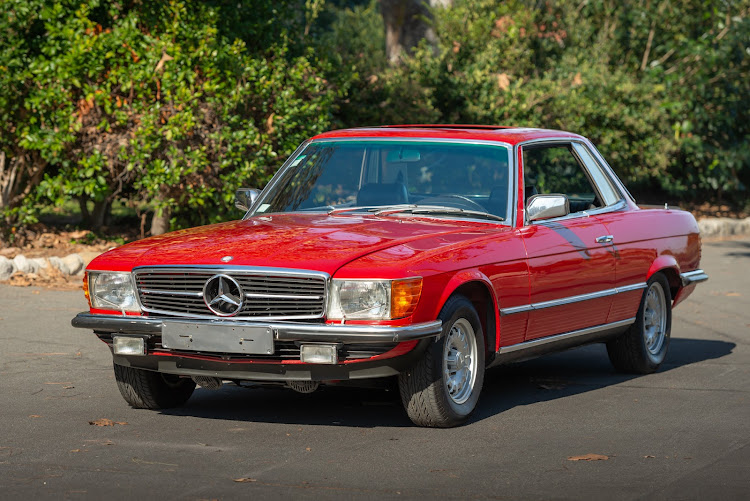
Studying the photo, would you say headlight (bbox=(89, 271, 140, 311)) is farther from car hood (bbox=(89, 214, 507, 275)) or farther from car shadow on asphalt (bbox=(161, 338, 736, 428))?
car shadow on asphalt (bbox=(161, 338, 736, 428))

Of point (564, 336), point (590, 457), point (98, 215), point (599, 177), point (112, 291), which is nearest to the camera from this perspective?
point (590, 457)

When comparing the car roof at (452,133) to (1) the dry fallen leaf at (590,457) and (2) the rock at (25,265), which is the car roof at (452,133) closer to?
(1) the dry fallen leaf at (590,457)

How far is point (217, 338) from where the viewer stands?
6.18m

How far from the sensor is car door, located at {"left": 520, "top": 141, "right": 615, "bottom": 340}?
7.23 m

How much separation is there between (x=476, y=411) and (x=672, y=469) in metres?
1.65

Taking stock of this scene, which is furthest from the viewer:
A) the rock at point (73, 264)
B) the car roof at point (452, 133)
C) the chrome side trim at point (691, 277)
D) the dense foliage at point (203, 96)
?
the dense foliage at point (203, 96)

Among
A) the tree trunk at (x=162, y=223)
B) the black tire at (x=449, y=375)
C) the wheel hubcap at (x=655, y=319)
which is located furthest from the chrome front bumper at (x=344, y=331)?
the tree trunk at (x=162, y=223)

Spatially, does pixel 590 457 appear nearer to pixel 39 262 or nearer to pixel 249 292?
pixel 249 292

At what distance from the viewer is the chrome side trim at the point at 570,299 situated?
700cm

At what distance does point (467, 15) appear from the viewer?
20625 mm

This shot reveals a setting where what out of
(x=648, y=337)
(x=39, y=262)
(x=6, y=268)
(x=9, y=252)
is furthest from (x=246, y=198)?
(x=9, y=252)

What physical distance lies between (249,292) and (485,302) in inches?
56.4

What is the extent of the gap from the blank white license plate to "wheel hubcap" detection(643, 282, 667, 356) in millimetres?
3669

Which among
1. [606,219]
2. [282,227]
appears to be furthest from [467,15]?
[282,227]
